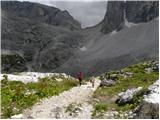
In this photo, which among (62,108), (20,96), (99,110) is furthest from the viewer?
(20,96)

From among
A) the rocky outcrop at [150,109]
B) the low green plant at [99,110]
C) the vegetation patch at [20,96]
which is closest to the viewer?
the rocky outcrop at [150,109]

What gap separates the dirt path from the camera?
33.5m

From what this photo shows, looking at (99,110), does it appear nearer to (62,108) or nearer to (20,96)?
(62,108)

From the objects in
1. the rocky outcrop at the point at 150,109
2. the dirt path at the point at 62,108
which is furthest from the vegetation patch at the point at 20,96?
the rocky outcrop at the point at 150,109

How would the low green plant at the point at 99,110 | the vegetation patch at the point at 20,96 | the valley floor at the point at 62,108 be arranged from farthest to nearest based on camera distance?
the vegetation patch at the point at 20,96
the low green plant at the point at 99,110
the valley floor at the point at 62,108

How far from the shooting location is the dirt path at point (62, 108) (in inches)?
1320

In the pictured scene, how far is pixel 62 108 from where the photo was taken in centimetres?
3600

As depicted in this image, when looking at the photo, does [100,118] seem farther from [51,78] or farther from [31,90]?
[51,78]

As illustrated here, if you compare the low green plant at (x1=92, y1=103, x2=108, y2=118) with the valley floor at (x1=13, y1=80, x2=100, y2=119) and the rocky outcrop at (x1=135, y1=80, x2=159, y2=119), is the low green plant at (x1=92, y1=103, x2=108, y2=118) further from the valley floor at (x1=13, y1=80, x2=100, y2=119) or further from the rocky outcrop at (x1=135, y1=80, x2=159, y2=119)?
the rocky outcrop at (x1=135, y1=80, x2=159, y2=119)

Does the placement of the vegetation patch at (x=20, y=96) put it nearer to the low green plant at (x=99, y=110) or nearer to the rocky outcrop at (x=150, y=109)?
the low green plant at (x=99, y=110)

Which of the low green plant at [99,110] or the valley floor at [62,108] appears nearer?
the valley floor at [62,108]

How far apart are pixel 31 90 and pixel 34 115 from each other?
41.4ft

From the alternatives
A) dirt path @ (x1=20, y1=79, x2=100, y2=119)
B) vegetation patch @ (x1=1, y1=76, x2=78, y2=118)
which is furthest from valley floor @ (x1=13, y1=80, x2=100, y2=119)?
vegetation patch @ (x1=1, y1=76, x2=78, y2=118)

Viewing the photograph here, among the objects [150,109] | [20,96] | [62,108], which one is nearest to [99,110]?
[62,108]
